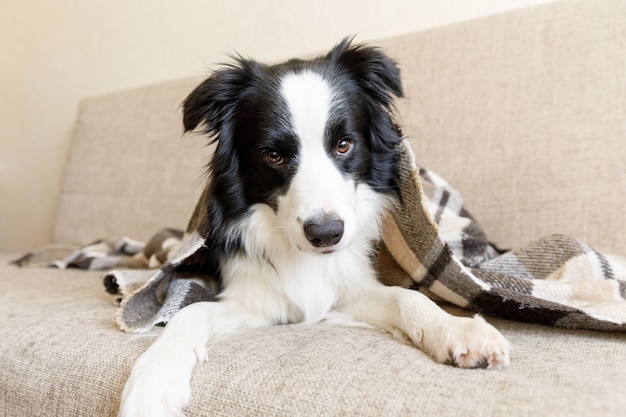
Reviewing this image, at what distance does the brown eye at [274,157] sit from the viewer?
1.33 m

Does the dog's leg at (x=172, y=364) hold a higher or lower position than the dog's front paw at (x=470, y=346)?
lower

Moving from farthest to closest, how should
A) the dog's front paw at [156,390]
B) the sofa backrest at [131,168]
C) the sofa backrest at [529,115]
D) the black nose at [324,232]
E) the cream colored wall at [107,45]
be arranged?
the sofa backrest at [131,168]
the cream colored wall at [107,45]
the sofa backrest at [529,115]
the black nose at [324,232]
the dog's front paw at [156,390]

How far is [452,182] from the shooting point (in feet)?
6.18

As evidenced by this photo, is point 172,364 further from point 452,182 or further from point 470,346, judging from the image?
point 452,182

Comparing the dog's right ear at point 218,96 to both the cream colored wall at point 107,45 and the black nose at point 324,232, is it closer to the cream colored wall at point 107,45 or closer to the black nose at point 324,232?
the black nose at point 324,232

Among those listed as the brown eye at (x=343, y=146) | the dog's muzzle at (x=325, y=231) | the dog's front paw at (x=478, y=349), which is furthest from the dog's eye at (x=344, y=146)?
the dog's front paw at (x=478, y=349)

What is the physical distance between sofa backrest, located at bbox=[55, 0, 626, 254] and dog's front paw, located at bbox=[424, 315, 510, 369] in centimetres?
83

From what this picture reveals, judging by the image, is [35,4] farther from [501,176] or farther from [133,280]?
[501,176]

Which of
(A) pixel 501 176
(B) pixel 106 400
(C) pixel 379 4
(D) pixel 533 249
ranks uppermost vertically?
(C) pixel 379 4

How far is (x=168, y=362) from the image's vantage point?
0.98 m

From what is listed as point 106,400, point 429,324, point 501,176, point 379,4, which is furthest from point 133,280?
point 379,4

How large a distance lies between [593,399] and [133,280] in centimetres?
114

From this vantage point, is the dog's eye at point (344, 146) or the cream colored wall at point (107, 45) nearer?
the dog's eye at point (344, 146)

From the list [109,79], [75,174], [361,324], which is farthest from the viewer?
[109,79]
